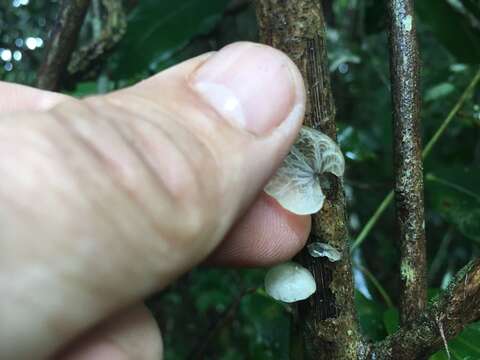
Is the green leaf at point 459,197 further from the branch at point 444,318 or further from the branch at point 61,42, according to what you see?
the branch at point 61,42

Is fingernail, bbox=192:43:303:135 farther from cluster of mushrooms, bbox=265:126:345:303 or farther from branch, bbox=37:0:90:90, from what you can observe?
branch, bbox=37:0:90:90

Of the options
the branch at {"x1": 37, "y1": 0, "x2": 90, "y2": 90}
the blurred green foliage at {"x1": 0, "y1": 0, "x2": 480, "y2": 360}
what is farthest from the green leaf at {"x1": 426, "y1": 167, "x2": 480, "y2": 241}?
the branch at {"x1": 37, "y1": 0, "x2": 90, "y2": 90}

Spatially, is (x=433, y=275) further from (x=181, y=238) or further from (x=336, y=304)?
(x=181, y=238)

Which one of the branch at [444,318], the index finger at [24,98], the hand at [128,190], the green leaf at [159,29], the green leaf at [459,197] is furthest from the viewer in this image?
the green leaf at [159,29]

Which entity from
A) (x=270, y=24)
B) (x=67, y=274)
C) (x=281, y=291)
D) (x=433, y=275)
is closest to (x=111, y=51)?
(x=270, y=24)

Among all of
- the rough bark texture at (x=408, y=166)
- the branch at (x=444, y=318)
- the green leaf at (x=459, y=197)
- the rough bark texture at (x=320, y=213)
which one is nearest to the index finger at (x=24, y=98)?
the rough bark texture at (x=320, y=213)

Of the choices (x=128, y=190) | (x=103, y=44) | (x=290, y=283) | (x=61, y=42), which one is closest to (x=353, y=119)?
(x=103, y=44)

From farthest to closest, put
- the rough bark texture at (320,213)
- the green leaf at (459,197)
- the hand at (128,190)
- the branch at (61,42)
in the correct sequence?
the green leaf at (459,197) < the branch at (61,42) < the rough bark texture at (320,213) < the hand at (128,190)
